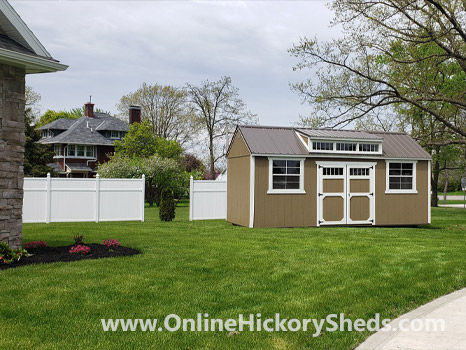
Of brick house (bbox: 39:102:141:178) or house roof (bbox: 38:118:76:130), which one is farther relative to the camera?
house roof (bbox: 38:118:76:130)

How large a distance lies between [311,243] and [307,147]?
17.6 feet

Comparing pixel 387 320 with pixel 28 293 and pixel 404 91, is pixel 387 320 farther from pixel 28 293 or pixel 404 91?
pixel 404 91

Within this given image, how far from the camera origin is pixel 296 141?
54.4 feet

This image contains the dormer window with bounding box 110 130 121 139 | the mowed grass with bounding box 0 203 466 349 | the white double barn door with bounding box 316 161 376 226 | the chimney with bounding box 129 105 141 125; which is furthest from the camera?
the dormer window with bounding box 110 130 121 139

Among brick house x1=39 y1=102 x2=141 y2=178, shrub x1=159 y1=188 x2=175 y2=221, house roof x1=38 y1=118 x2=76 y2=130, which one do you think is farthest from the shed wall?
house roof x1=38 y1=118 x2=76 y2=130

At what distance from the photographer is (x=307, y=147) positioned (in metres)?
16.1

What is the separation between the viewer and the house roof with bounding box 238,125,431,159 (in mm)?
15891

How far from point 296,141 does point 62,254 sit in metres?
9.58

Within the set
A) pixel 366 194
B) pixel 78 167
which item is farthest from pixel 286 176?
pixel 78 167

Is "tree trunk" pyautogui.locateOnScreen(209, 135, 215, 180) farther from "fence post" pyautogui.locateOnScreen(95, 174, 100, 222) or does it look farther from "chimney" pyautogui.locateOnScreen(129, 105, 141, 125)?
"fence post" pyautogui.locateOnScreen(95, 174, 100, 222)

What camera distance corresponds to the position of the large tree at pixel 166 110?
48375mm

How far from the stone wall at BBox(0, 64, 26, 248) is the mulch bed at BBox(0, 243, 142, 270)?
55cm

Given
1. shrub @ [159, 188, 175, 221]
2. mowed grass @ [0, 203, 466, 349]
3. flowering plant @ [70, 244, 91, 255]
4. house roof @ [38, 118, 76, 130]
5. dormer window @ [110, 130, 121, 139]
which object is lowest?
mowed grass @ [0, 203, 466, 349]

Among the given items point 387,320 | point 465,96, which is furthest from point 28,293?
point 465,96
